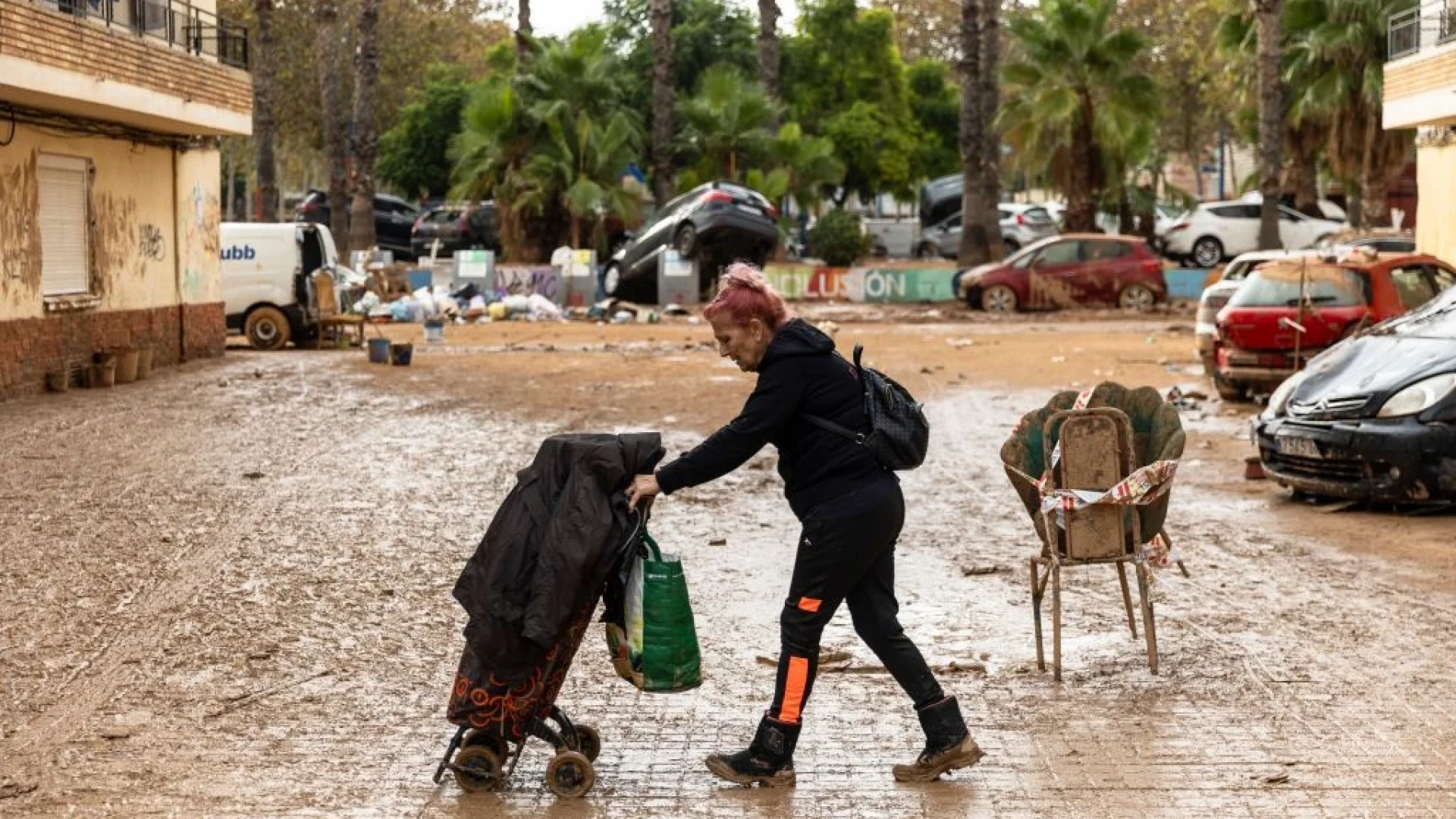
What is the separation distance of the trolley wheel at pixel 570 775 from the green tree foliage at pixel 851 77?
52733 mm

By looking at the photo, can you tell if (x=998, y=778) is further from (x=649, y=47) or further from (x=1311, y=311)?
(x=649, y=47)

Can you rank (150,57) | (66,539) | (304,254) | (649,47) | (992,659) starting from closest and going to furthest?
(992,659), (66,539), (150,57), (304,254), (649,47)

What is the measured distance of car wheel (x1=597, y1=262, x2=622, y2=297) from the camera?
126ft

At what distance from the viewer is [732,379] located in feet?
74.1

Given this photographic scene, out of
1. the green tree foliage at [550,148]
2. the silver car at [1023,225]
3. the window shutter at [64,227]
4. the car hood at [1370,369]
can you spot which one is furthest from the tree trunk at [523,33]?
the car hood at [1370,369]

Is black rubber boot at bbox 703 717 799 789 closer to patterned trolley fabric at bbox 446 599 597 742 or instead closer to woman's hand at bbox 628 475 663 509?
patterned trolley fabric at bbox 446 599 597 742

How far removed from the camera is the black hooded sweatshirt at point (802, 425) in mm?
6219

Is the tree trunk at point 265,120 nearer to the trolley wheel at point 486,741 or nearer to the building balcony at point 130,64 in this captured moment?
the building balcony at point 130,64

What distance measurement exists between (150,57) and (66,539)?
41.0 feet

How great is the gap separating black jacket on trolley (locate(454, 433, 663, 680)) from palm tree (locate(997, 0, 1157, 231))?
1362 inches

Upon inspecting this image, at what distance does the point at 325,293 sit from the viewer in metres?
28.0

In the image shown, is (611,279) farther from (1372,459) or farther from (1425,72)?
(1372,459)

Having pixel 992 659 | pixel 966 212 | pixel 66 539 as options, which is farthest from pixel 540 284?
pixel 992 659

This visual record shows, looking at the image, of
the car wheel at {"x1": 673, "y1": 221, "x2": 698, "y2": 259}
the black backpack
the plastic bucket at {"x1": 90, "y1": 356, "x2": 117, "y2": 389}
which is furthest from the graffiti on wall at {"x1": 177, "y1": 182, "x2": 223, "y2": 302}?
the black backpack
